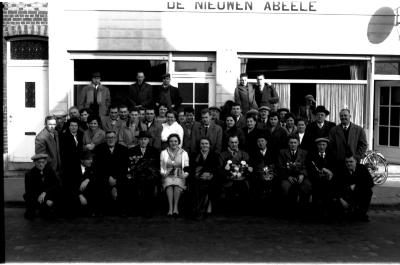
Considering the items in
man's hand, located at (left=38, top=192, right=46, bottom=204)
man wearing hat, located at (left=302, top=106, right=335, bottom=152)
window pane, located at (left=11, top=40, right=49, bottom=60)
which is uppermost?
window pane, located at (left=11, top=40, right=49, bottom=60)

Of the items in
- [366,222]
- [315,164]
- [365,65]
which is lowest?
[366,222]

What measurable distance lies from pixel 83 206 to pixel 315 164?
13.4 ft

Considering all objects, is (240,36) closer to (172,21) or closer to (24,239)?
(172,21)

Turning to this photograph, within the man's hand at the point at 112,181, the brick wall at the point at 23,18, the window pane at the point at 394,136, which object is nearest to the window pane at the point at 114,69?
the brick wall at the point at 23,18

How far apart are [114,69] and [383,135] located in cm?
713

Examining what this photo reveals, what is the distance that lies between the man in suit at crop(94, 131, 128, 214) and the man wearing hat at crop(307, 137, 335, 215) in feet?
10.8

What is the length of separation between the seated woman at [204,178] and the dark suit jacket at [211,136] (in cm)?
49

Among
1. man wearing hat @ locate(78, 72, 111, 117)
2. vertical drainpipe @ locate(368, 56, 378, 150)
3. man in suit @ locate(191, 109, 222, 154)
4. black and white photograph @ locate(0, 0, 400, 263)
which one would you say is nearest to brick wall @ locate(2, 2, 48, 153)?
black and white photograph @ locate(0, 0, 400, 263)

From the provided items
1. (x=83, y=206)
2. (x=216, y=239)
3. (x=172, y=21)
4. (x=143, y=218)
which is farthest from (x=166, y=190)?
(x=172, y=21)

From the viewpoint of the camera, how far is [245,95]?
12.2 meters

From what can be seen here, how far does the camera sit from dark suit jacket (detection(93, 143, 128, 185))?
9.37 metres

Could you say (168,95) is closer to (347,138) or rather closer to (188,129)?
(188,129)

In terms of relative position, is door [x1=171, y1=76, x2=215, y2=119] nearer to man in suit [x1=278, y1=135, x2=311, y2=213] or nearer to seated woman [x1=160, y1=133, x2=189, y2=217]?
seated woman [x1=160, y1=133, x2=189, y2=217]

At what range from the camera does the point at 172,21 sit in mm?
12898
